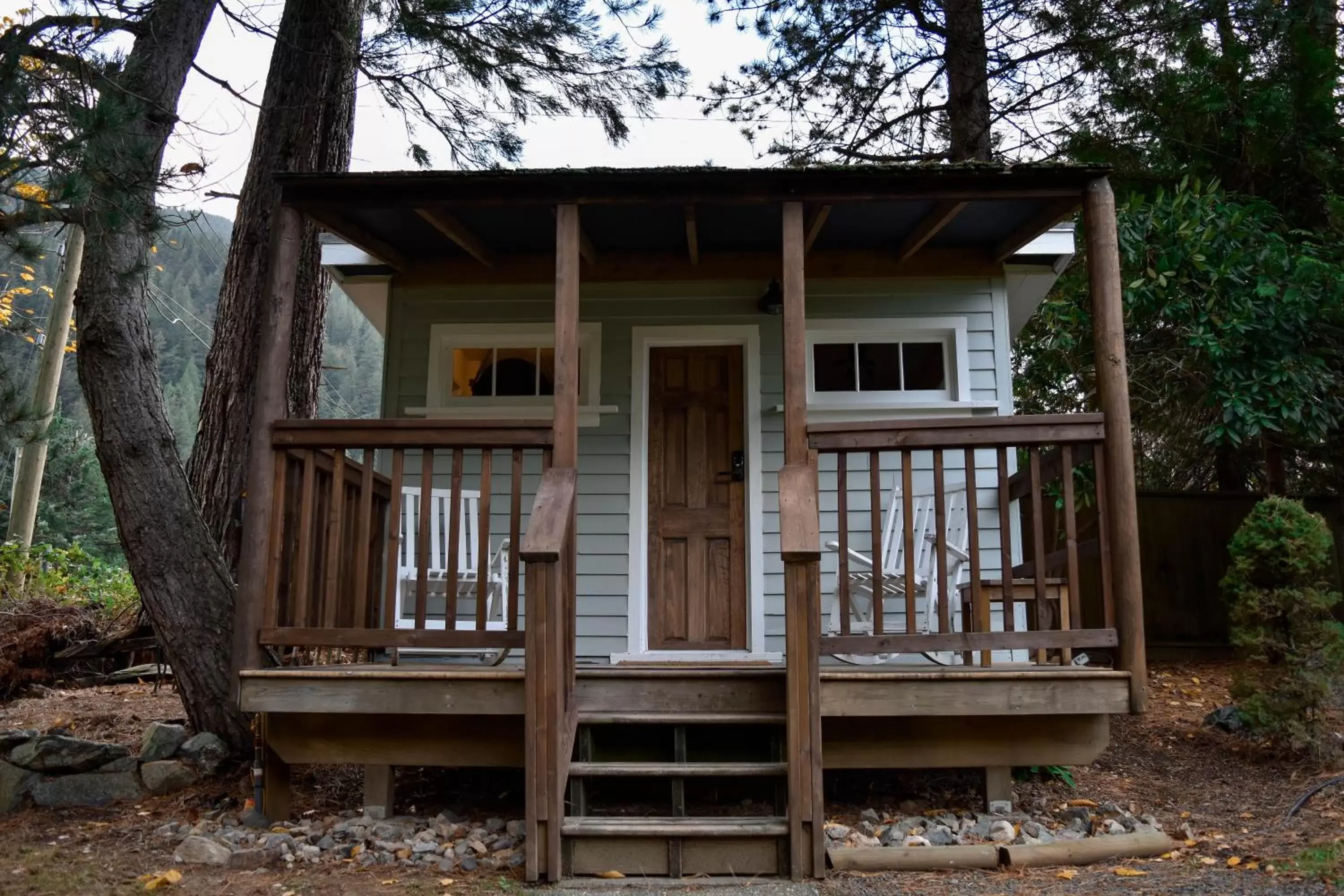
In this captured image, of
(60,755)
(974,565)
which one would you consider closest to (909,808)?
(974,565)

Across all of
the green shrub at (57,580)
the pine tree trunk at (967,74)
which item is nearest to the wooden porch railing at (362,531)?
the green shrub at (57,580)

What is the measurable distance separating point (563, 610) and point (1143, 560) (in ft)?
20.0

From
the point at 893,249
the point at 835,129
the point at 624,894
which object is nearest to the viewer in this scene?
the point at 624,894

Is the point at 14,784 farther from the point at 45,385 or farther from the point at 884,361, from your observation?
the point at 45,385

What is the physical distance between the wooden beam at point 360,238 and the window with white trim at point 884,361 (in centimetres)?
231

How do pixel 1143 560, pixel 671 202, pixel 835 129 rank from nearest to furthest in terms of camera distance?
pixel 671 202 → pixel 1143 560 → pixel 835 129

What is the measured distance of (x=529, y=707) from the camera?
3.59m

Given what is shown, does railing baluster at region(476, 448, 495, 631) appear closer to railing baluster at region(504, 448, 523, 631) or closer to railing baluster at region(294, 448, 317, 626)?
railing baluster at region(504, 448, 523, 631)

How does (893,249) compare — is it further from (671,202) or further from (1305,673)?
(1305,673)

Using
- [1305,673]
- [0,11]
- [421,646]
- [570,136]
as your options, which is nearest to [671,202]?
[421,646]

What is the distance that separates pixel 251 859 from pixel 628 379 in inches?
121

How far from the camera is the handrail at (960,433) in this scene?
13.4ft

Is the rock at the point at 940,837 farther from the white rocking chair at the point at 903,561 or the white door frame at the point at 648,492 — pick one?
the white door frame at the point at 648,492

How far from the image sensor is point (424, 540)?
4078 mm
